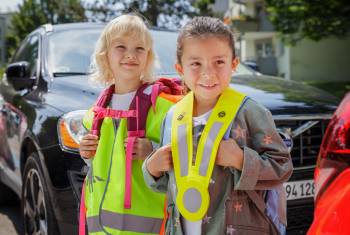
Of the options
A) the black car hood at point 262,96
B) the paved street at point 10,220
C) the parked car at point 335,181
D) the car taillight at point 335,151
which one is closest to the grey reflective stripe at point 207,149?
the parked car at point 335,181

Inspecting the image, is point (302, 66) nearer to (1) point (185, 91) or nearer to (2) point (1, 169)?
(2) point (1, 169)

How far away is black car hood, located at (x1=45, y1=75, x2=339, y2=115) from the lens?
313cm

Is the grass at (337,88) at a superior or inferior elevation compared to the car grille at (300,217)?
inferior

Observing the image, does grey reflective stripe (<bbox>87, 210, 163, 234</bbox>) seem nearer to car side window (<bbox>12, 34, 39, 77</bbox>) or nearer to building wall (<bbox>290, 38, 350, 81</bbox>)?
car side window (<bbox>12, 34, 39, 77</bbox>)

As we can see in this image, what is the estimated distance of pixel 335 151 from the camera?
2.16 meters

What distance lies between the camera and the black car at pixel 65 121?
2869mm

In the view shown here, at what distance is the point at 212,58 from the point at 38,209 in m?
2.02

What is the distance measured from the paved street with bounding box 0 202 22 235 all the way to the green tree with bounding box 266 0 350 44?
1360 cm

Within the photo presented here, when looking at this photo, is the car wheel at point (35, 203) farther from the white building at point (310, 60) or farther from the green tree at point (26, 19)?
the green tree at point (26, 19)

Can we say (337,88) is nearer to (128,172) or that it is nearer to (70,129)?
(70,129)

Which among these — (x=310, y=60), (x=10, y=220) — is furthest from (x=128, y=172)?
(x=310, y=60)

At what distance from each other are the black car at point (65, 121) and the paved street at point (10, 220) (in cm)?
40

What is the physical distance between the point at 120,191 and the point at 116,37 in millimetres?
623

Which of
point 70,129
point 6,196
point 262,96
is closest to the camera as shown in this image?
point 70,129
